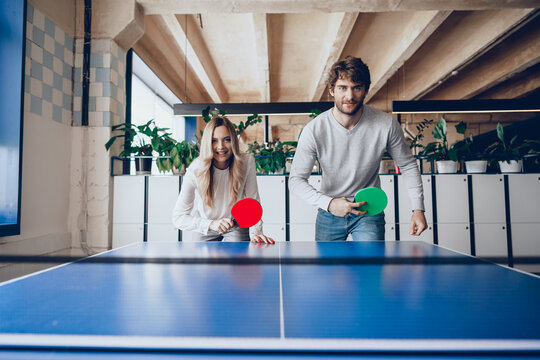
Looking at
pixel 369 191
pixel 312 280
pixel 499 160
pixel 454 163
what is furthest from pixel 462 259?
pixel 499 160

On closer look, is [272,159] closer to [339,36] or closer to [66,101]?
[66,101]

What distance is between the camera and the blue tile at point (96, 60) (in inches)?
131

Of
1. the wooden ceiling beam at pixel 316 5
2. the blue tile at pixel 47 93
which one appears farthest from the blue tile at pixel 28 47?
the wooden ceiling beam at pixel 316 5

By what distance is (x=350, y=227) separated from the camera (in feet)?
6.05

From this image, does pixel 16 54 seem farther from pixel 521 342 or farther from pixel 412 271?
pixel 521 342

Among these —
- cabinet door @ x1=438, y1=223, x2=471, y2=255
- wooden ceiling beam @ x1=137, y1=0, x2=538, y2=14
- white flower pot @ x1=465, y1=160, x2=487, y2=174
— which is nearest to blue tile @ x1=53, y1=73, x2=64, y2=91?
wooden ceiling beam @ x1=137, y1=0, x2=538, y2=14

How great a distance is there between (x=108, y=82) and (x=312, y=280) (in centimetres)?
334

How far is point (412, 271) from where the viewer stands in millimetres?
986

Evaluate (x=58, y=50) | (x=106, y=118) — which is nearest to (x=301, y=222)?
(x=106, y=118)

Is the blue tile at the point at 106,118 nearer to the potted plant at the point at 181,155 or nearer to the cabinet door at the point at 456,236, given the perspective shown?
the potted plant at the point at 181,155

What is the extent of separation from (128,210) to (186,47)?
2909 millimetres

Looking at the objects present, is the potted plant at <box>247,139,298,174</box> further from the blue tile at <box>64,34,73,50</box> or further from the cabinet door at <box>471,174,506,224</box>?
the blue tile at <box>64,34,73,50</box>

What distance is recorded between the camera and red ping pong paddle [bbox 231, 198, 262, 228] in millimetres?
1570

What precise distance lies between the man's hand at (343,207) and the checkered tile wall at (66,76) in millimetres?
2654
